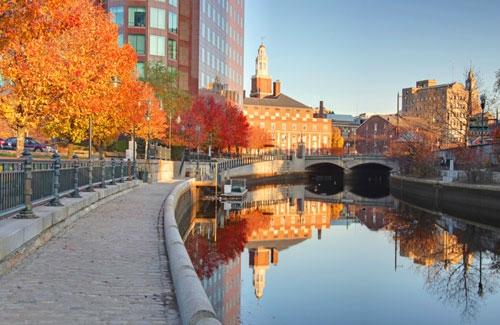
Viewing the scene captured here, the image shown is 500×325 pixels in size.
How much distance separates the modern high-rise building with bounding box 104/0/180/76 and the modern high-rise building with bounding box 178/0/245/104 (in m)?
3.39

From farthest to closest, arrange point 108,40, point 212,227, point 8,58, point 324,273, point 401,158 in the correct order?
point 401,158, point 108,40, point 212,227, point 8,58, point 324,273

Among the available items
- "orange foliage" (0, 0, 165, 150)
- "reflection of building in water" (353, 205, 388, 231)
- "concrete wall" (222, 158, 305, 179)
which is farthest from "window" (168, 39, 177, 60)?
"orange foliage" (0, 0, 165, 150)

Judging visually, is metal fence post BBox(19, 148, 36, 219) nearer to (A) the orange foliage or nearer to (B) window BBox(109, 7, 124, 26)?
(A) the orange foliage

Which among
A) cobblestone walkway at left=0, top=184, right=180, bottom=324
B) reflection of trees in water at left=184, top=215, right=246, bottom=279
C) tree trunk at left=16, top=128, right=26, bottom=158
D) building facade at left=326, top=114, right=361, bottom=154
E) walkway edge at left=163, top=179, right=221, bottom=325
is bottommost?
reflection of trees in water at left=184, top=215, right=246, bottom=279

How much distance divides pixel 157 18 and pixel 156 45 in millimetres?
3281

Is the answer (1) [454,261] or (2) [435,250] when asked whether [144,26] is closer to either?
(2) [435,250]

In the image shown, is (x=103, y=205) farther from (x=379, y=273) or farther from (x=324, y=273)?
(x=379, y=273)

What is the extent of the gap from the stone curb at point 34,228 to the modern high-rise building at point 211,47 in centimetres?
5268

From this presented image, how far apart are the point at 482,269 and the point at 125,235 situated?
14776 mm

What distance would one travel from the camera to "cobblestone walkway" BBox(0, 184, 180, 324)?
7258mm

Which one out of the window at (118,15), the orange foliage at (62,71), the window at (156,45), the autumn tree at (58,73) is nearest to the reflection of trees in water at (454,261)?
the orange foliage at (62,71)

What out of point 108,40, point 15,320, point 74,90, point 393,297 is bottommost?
point 393,297

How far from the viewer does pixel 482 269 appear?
21.8 m

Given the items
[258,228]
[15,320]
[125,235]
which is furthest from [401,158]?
[15,320]
